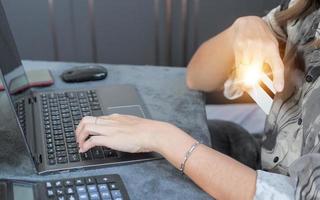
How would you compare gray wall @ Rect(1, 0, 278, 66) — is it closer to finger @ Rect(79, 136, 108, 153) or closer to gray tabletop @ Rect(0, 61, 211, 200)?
gray tabletop @ Rect(0, 61, 211, 200)

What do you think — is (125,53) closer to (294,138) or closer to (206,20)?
(206,20)

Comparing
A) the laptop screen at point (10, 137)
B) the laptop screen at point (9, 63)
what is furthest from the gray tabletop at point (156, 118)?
the laptop screen at point (9, 63)

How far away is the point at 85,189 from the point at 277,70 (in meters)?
0.43

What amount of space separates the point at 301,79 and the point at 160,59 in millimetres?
1132

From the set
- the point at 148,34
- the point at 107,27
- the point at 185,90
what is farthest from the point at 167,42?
the point at 185,90

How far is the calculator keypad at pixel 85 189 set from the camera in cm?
77

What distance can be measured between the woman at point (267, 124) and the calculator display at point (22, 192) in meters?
0.15

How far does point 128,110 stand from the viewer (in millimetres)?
1089

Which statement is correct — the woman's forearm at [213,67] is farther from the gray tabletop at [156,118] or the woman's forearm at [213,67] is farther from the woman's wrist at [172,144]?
the woman's wrist at [172,144]

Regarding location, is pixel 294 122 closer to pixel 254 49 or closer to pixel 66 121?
pixel 254 49

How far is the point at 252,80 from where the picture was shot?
980 mm

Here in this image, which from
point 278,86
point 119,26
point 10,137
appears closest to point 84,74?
point 10,137

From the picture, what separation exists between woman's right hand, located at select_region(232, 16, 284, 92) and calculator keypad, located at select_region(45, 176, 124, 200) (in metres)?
0.37

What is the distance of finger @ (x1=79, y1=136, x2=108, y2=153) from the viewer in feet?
2.97
